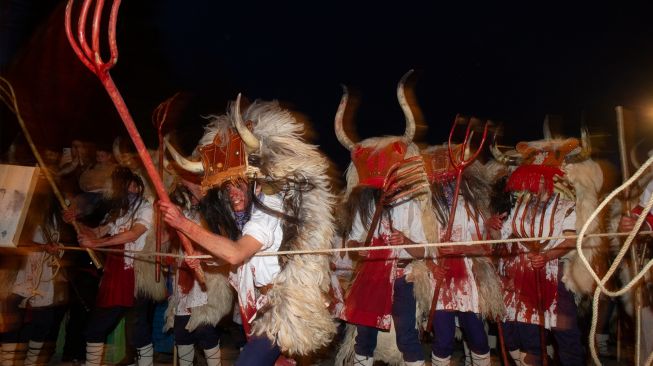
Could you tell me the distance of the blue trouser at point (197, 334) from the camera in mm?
5055

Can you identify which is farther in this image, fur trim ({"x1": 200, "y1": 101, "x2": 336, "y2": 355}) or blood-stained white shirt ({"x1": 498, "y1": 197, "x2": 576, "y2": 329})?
blood-stained white shirt ({"x1": 498, "y1": 197, "x2": 576, "y2": 329})

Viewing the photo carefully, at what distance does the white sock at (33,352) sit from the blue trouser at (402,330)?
3.52 meters

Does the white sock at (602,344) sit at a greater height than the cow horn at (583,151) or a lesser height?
lesser

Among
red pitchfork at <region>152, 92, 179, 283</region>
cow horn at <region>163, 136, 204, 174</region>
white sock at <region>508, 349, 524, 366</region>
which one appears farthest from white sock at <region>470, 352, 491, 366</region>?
red pitchfork at <region>152, 92, 179, 283</region>

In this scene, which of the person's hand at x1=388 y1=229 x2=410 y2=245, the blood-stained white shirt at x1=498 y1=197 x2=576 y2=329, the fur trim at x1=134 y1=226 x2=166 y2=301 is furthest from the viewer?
the fur trim at x1=134 y1=226 x2=166 y2=301

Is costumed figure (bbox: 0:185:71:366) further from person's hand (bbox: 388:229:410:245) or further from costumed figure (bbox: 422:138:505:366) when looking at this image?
costumed figure (bbox: 422:138:505:366)

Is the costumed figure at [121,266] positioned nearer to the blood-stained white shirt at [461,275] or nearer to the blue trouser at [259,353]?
the blue trouser at [259,353]

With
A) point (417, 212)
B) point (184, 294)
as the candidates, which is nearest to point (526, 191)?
point (417, 212)

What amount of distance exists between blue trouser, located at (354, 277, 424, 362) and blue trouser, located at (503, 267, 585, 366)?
3.39 feet

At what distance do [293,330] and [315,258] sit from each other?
518mm

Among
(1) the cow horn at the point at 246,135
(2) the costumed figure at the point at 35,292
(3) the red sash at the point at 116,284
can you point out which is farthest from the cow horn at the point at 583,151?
(2) the costumed figure at the point at 35,292

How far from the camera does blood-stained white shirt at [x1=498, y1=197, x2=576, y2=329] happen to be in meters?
4.69

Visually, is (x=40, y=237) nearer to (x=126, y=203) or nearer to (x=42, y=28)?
(x=126, y=203)

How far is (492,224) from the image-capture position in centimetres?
513
